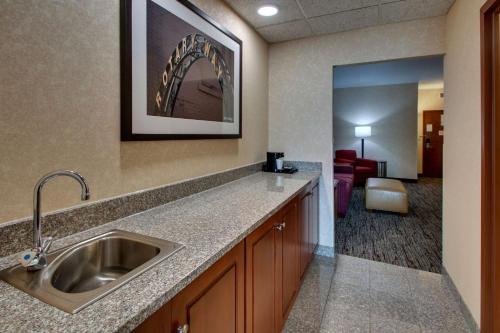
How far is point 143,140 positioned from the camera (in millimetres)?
1432

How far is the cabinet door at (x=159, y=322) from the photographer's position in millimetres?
671

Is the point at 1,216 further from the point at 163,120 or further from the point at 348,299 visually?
the point at 348,299

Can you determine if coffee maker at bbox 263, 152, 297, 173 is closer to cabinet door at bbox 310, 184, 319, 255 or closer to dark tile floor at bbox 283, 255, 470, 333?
cabinet door at bbox 310, 184, 319, 255

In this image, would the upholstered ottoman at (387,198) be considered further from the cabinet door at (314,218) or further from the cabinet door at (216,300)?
the cabinet door at (216,300)

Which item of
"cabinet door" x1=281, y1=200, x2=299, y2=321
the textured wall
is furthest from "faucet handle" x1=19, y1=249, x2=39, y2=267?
the textured wall

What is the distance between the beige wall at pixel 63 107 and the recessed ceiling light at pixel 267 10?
1374 mm

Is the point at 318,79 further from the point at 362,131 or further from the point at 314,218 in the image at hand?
the point at 362,131

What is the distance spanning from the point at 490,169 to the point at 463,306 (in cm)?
105

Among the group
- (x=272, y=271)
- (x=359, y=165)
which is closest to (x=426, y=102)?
(x=359, y=165)

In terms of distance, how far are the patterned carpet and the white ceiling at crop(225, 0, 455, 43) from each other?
236 centimetres

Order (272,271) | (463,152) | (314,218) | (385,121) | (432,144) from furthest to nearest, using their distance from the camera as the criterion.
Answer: (432,144) < (385,121) < (314,218) < (463,152) < (272,271)

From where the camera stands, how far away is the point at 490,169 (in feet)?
5.30

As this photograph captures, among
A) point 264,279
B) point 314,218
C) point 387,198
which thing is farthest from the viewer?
point 387,198

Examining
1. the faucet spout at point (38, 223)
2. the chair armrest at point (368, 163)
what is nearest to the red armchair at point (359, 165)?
the chair armrest at point (368, 163)
